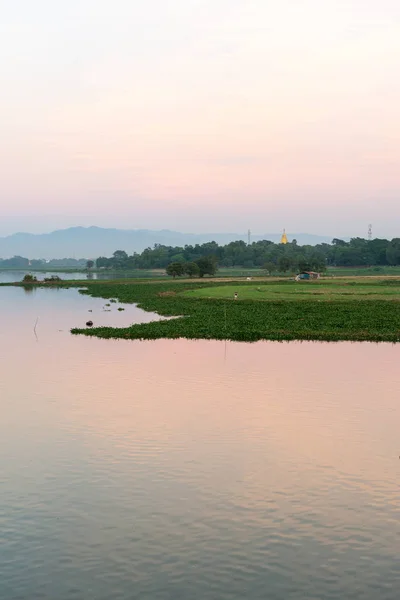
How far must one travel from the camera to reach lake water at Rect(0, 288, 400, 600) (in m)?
14.4

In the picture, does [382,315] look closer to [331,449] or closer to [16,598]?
[331,449]

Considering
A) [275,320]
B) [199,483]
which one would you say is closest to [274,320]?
A: [275,320]

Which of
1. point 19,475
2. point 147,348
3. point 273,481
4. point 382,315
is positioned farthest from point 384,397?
point 382,315

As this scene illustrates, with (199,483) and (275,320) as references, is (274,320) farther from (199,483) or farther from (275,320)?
(199,483)

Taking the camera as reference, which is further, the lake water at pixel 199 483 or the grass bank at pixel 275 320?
the grass bank at pixel 275 320

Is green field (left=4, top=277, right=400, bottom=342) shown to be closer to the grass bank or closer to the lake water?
the grass bank

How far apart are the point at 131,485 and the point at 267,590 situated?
7.04 meters

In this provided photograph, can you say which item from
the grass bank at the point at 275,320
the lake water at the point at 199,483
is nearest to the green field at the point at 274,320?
the grass bank at the point at 275,320

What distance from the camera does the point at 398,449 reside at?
2380cm

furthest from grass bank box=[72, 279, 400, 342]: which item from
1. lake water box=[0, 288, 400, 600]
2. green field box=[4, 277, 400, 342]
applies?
lake water box=[0, 288, 400, 600]

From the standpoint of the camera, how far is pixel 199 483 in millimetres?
20156

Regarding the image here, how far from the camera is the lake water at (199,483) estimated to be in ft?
47.3

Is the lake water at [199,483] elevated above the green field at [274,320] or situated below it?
below

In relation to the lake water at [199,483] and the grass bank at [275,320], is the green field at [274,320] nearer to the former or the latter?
the grass bank at [275,320]
